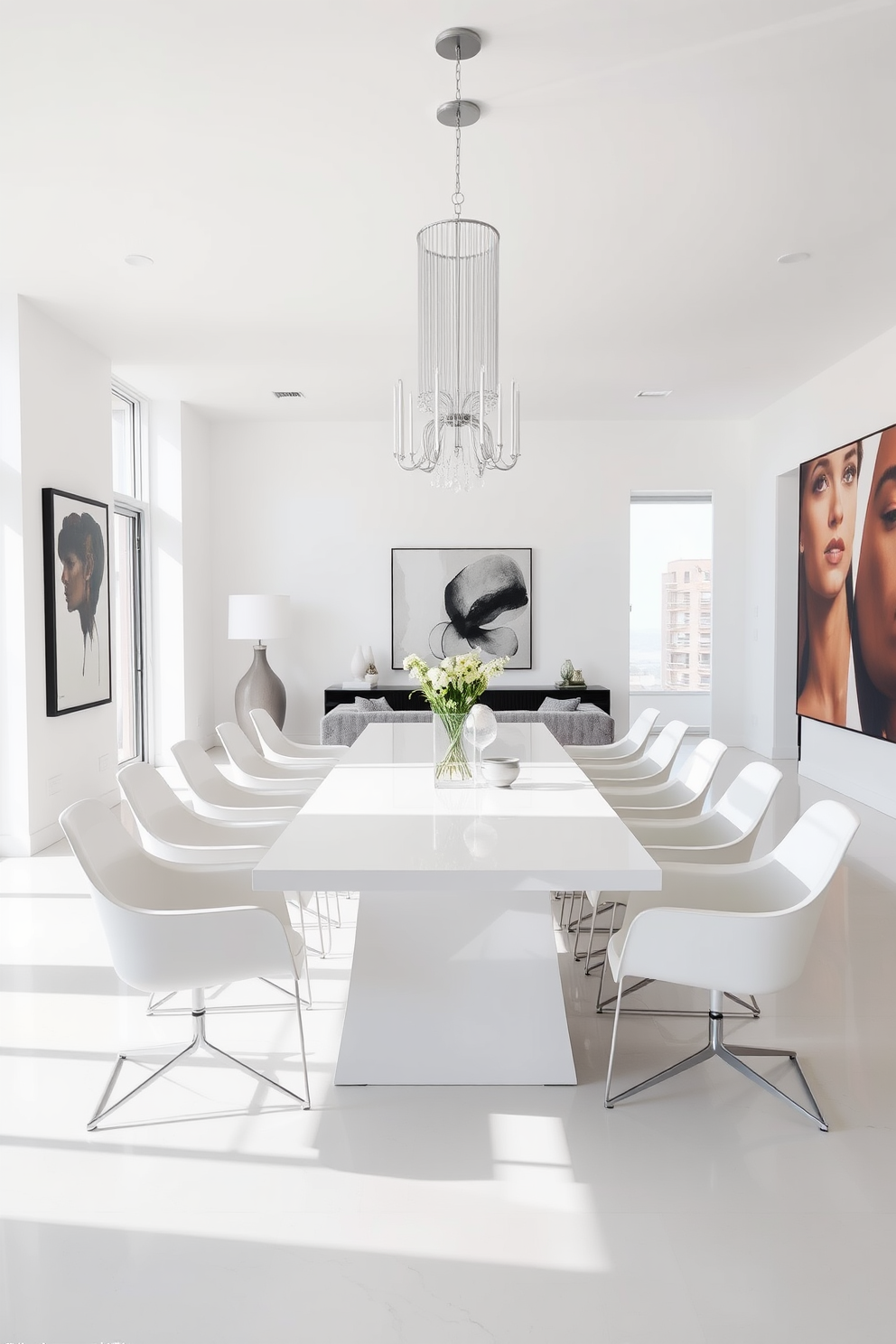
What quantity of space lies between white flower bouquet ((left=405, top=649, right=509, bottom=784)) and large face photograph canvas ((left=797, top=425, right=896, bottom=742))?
3.51 meters

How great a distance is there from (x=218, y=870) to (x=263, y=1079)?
23.3 inches

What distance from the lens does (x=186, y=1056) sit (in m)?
2.71

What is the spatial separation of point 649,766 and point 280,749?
73.0 inches

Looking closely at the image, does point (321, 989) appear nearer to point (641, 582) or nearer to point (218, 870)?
point (218, 870)

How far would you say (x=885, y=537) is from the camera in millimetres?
5633

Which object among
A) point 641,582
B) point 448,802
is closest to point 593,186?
point 448,802

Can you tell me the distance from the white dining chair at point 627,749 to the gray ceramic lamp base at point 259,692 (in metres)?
3.89

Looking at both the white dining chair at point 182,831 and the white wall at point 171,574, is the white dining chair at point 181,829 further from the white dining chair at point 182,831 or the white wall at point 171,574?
the white wall at point 171,574

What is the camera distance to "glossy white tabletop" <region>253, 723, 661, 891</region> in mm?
2018

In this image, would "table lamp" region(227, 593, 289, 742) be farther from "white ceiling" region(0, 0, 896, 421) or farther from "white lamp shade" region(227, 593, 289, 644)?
"white ceiling" region(0, 0, 896, 421)

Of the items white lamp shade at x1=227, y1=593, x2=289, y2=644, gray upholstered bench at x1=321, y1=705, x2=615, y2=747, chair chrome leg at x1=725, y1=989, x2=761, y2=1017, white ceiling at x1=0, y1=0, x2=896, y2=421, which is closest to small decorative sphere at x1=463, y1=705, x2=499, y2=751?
chair chrome leg at x1=725, y1=989, x2=761, y2=1017

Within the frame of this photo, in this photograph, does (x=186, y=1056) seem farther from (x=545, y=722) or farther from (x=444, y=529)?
(x=444, y=529)

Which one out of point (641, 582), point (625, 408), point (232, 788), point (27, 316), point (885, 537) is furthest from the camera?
point (641, 582)

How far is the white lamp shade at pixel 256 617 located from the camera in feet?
25.7
